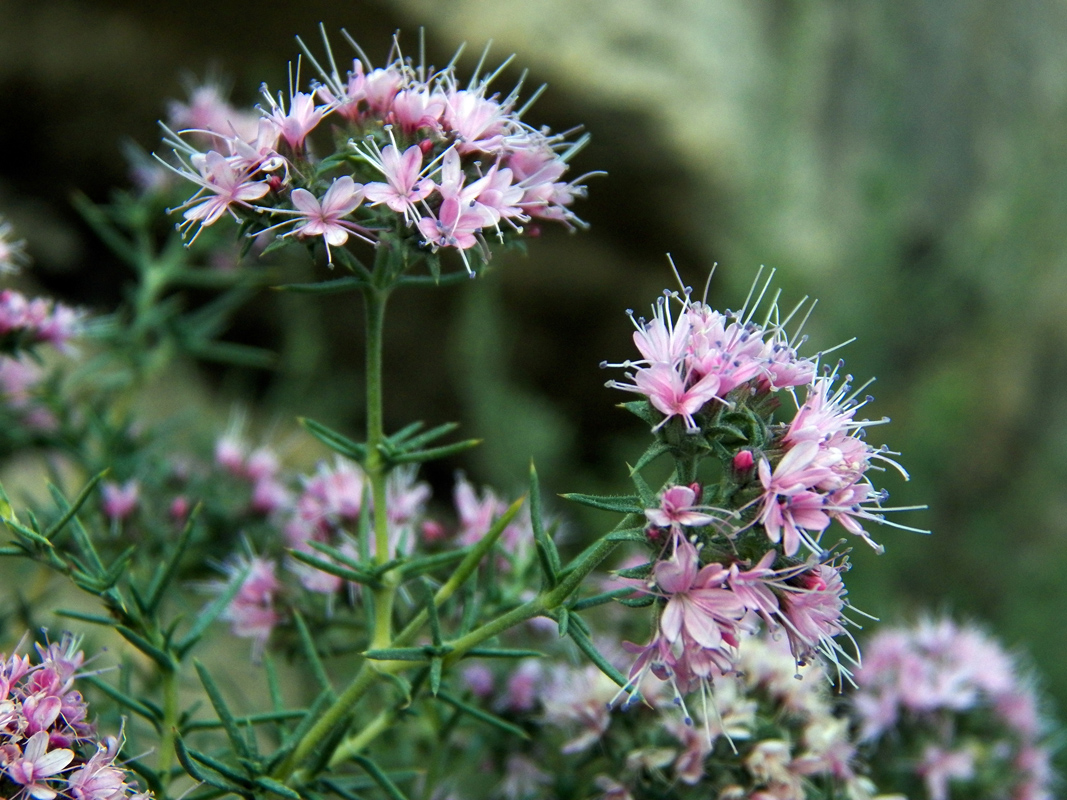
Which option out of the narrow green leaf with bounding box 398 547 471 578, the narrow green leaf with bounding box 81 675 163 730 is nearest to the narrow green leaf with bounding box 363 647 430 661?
the narrow green leaf with bounding box 398 547 471 578

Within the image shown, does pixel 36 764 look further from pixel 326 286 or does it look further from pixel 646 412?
pixel 646 412

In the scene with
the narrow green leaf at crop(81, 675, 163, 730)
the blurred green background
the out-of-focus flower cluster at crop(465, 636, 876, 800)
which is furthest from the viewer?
the blurred green background

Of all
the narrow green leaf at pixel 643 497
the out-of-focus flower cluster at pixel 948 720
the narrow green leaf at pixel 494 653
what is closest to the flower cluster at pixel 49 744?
the narrow green leaf at pixel 494 653

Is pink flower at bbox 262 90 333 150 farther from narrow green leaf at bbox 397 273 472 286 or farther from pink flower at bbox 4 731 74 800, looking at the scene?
pink flower at bbox 4 731 74 800

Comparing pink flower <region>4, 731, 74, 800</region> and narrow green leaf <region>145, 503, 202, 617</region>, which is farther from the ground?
narrow green leaf <region>145, 503, 202, 617</region>

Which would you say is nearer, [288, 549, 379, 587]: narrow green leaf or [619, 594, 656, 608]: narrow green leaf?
[619, 594, 656, 608]: narrow green leaf
